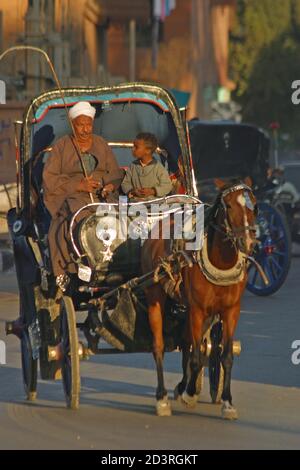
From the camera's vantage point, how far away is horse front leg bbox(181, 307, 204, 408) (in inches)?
395

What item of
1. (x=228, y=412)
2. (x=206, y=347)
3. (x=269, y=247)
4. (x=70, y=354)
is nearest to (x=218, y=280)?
(x=206, y=347)

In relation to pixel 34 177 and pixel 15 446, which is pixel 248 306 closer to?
pixel 34 177

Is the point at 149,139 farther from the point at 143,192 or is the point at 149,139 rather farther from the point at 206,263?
the point at 206,263

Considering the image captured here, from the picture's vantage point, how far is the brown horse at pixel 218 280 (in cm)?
971

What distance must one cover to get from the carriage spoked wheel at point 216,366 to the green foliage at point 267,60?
5618 cm

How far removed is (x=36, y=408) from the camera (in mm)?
10562

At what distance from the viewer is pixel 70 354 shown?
10.2 meters

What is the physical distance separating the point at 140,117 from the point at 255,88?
183 feet

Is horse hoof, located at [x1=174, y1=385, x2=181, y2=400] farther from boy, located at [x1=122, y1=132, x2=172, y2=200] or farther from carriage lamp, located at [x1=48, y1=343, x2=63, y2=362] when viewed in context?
boy, located at [x1=122, y1=132, x2=172, y2=200]

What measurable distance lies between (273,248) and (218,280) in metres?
8.45

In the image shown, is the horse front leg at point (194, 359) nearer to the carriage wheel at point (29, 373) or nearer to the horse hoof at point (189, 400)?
the horse hoof at point (189, 400)

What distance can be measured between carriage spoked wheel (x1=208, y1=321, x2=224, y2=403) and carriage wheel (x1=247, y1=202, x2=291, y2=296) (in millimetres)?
7434

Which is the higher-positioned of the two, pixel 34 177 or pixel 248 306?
pixel 34 177

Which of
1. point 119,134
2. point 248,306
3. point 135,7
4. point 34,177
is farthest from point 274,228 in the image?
point 135,7
